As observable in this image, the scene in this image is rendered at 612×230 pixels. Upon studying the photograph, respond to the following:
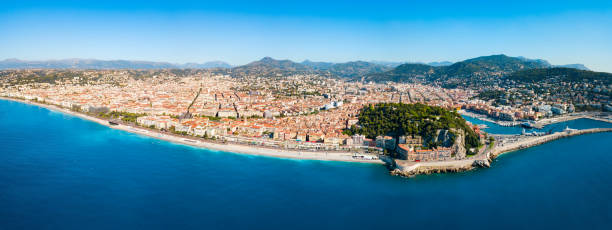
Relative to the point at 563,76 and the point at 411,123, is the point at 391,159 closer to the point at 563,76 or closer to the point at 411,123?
the point at 411,123

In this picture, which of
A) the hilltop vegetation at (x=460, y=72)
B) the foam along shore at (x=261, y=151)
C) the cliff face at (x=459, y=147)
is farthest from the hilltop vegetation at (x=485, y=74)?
the foam along shore at (x=261, y=151)

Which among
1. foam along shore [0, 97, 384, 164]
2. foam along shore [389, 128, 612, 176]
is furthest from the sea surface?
foam along shore [0, 97, 384, 164]

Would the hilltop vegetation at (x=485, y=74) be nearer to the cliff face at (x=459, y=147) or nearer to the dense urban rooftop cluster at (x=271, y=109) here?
the dense urban rooftop cluster at (x=271, y=109)

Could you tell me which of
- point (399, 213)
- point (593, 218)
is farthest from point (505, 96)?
point (399, 213)

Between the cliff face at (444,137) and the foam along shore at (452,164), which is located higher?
the cliff face at (444,137)

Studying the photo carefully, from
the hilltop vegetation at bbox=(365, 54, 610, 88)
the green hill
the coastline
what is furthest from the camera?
the hilltop vegetation at bbox=(365, 54, 610, 88)

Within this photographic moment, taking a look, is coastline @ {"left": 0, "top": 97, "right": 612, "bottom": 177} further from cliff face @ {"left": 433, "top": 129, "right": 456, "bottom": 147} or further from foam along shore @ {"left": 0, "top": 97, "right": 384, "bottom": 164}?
cliff face @ {"left": 433, "top": 129, "right": 456, "bottom": 147}
